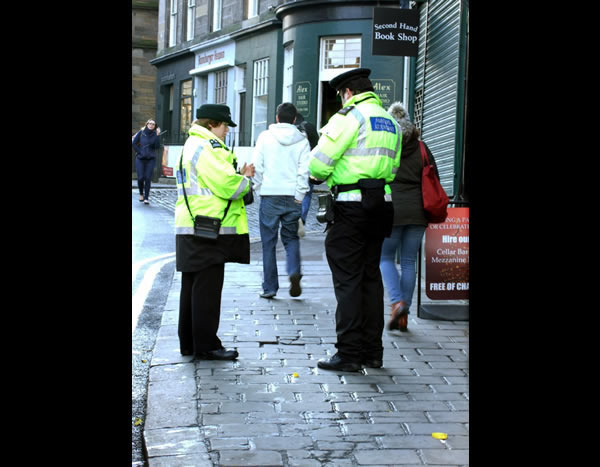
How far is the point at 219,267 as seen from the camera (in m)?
6.21

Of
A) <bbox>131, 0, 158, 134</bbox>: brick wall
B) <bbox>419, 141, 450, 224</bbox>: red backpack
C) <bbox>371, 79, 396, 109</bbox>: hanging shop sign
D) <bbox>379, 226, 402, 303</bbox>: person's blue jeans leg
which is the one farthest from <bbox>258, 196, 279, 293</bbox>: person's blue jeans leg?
<bbox>131, 0, 158, 134</bbox>: brick wall

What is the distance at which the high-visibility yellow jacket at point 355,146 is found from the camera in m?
5.81

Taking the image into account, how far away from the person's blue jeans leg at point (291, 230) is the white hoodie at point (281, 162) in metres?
0.10

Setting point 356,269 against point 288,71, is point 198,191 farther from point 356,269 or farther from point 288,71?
point 288,71

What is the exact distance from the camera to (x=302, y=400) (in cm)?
517

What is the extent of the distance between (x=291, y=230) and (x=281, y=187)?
427mm

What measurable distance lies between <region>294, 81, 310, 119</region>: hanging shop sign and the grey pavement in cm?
1761

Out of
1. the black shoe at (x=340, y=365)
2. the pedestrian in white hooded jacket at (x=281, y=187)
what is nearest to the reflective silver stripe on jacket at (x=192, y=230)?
the black shoe at (x=340, y=365)

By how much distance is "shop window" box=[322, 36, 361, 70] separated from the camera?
958 inches

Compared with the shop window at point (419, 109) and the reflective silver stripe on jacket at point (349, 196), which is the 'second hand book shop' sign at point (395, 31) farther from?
the reflective silver stripe on jacket at point (349, 196)

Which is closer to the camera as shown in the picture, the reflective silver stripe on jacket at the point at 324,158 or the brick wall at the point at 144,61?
the reflective silver stripe on jacket at the point at 324,158
